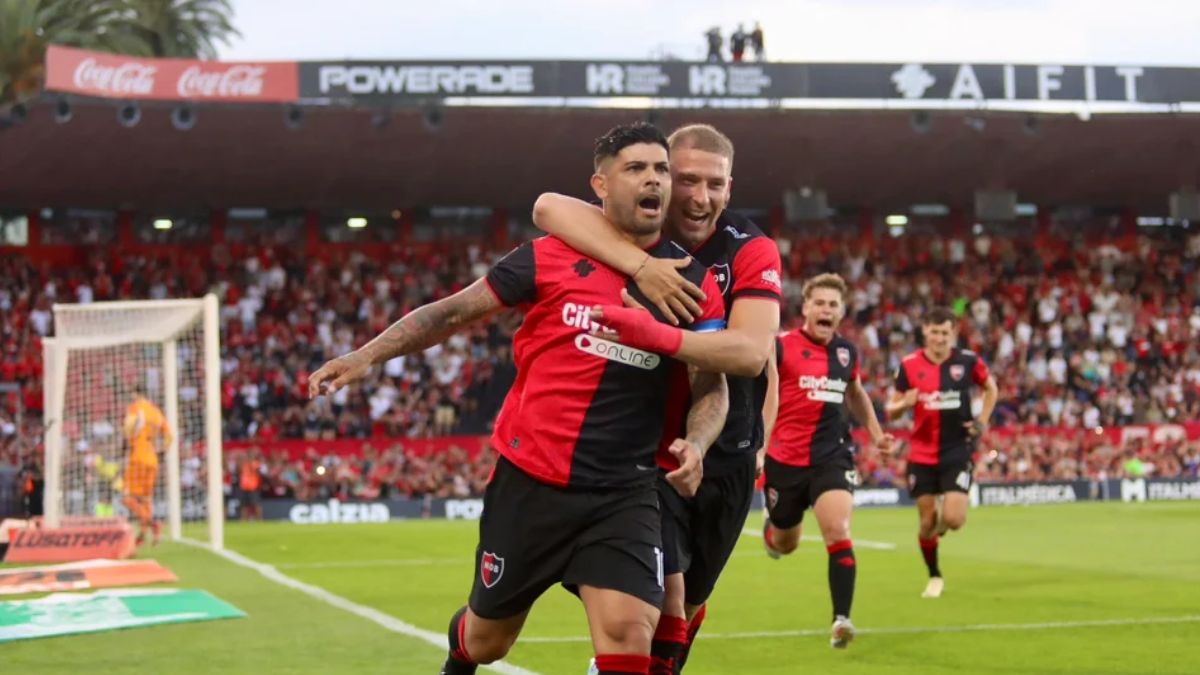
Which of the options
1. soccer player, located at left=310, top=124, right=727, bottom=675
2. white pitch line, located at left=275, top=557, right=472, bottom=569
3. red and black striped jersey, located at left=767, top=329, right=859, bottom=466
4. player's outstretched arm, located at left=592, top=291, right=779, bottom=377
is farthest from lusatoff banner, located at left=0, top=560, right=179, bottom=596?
player's outstretched arm, located at left=592, top=291, right=779, bottom=377

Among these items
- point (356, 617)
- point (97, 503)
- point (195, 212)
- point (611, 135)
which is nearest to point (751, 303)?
point (611, 135)

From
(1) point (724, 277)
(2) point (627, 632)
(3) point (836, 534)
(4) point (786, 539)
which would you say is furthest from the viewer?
(4) point (786, 539)

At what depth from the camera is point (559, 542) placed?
19.5 feet

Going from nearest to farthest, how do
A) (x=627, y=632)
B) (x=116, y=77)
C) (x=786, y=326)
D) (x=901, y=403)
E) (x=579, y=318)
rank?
(x=627, y=632) → (x=579, y=318) → (x=901, y=403) → (x=116, y=77) → (x=786, y=326)

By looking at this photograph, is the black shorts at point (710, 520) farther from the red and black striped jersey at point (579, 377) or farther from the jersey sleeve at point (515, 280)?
the jersey sleeve at point (515, 280)

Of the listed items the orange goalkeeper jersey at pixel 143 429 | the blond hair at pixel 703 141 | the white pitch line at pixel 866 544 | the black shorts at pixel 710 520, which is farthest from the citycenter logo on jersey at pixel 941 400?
the orange goalkeeper jersey at pixel 143 429

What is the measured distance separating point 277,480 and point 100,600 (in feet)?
68.4

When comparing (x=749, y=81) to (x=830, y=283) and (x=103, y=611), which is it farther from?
(x=103, y=611)

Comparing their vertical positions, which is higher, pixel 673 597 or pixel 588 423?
pixel 588 423

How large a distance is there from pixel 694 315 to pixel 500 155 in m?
35.2

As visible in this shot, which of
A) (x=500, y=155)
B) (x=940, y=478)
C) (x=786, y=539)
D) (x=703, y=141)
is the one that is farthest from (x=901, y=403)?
(x=500, y=155)

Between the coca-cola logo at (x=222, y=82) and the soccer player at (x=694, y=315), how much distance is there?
2993 centimetres

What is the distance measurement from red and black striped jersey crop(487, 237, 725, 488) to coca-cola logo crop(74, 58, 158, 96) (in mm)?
30261

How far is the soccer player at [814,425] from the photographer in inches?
468
